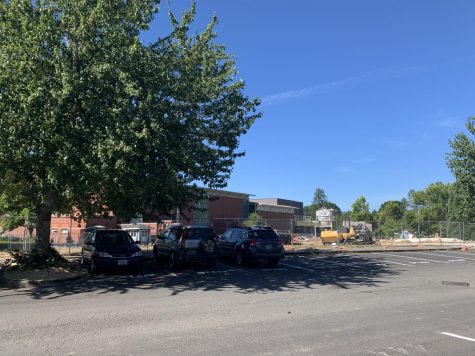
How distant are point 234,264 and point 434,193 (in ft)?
321

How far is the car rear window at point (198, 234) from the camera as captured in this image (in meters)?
18.6

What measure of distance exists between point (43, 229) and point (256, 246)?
27.7ft

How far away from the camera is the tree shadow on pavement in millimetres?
13547

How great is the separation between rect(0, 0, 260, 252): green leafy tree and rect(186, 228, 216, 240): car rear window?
3.14 metres

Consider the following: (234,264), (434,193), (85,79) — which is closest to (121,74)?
(85,79)

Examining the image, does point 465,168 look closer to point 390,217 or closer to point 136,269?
point 136,269

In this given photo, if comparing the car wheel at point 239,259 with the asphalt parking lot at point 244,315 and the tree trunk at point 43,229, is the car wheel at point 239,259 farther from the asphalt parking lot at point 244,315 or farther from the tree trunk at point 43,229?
the tree trunk at point 43,229

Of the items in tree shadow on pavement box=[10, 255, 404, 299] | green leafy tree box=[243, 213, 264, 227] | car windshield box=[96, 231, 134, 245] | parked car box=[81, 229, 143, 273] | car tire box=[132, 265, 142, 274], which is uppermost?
green leafy tree box=[243, 213, 264, 227]

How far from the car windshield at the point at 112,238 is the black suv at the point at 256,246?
16.0 feet

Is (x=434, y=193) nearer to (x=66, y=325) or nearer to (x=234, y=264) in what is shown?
(x=234, y=264)

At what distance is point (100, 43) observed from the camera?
44.9 ft

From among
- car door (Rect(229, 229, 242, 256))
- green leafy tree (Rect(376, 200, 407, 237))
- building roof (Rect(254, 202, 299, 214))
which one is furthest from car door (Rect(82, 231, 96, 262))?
building roof (Rect(254, 202, 299, 214))

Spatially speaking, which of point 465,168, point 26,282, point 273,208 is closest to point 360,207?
point 273,208

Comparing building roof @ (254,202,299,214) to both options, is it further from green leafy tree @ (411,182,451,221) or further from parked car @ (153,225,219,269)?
parked car @ (153,225,219,269)
